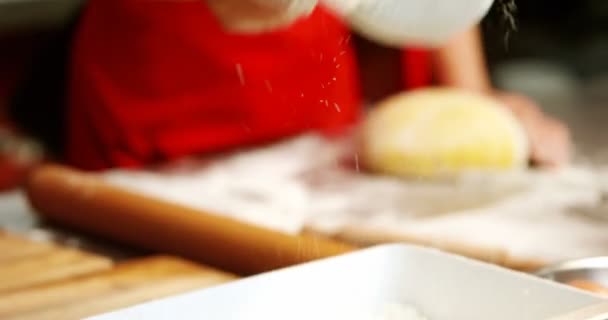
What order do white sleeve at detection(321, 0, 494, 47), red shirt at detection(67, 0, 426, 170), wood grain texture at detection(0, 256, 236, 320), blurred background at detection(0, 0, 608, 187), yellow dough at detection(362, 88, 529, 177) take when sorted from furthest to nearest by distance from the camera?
blurred background at detection(0, 0, 608, 187) → red shirt at detection(67, 0, 426, 170) → yellow dough at detection(362, 88, 529, 177) → wood grain texture at detection(0, 256, 236, 320) → white sleeve at detection(321, 0, 494, 47)

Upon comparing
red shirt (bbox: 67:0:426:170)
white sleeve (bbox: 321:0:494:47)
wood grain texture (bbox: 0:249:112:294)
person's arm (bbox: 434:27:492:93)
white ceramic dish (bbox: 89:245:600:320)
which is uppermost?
person's arm (bbox: 434:27:492:93)

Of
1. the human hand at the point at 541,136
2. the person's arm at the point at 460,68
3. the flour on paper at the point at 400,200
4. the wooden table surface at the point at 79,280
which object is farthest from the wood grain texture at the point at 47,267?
the person's arm at the point at 460,68

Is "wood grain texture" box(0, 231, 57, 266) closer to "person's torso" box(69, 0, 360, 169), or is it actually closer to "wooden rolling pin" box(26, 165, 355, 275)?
"wooden rolling pin" box(26, 165, 355, 275)

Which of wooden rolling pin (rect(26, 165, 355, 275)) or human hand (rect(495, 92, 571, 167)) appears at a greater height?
human hand (rect(495, 92, 571, 167))

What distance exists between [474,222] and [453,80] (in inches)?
16.1

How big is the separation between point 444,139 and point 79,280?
1.14 ft

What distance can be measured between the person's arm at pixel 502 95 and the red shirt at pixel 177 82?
6cm

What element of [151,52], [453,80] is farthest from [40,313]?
[453,80]

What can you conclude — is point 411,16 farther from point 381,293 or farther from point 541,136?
point 541,136

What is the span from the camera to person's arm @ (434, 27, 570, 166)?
2.74 feet

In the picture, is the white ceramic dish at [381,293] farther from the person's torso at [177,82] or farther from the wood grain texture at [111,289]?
the person's torso at [177,82]

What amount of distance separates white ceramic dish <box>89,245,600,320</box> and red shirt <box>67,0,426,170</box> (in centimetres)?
51

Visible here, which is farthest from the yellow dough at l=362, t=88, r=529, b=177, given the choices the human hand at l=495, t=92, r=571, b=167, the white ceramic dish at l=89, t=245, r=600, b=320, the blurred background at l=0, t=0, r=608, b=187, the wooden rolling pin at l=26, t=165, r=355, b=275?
the white ceramic dish at l=89, t=245, r=600, b=320

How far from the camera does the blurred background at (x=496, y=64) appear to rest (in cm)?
122
